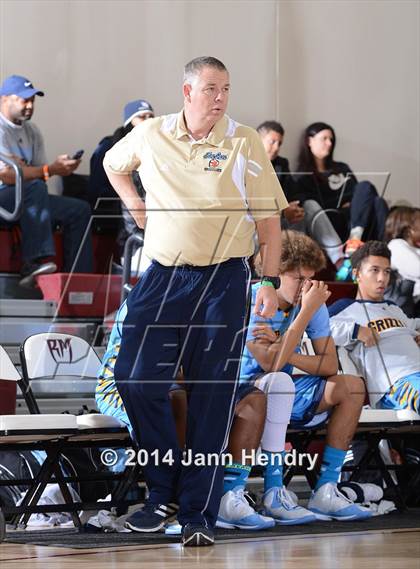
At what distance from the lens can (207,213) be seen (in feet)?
11.9

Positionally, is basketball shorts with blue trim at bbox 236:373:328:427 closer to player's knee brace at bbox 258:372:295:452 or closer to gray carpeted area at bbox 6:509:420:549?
player's knee brace at bbox 258:372:295:452

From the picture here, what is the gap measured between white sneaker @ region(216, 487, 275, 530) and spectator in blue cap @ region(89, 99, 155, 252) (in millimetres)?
2835

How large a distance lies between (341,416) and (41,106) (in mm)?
4101

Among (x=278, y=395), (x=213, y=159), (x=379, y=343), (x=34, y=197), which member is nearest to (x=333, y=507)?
(x=278, y=395)

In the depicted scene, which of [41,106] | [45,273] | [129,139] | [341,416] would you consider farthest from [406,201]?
[129,139]

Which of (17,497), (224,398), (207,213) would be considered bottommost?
(17,497)

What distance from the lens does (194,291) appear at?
12.0 feet

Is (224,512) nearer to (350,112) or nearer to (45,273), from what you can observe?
(45,273)

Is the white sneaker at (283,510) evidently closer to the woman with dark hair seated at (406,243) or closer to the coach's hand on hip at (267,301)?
the coach's hand on hip at (267,301)

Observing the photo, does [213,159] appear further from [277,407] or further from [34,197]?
[34,197]

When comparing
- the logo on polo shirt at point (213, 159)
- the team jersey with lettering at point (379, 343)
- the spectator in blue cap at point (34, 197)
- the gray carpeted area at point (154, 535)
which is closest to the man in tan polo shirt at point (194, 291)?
the logo on polo shirt at point (213, 159)

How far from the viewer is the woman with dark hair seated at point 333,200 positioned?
299 inches

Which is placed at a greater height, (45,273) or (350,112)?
(350,112)

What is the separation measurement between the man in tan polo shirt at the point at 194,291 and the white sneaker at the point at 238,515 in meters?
0.26
